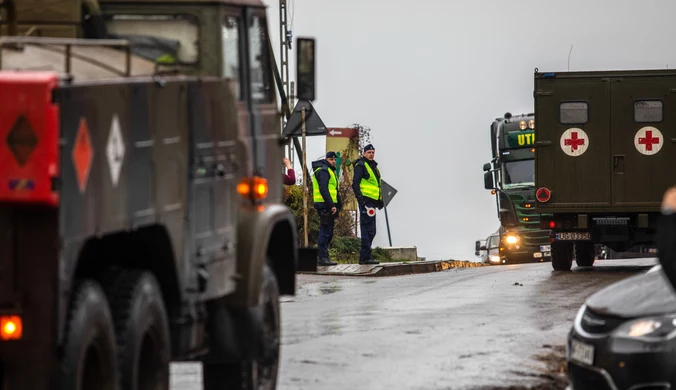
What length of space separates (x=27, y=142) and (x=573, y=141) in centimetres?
1986

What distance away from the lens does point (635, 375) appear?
29.1 ft

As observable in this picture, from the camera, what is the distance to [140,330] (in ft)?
24.2

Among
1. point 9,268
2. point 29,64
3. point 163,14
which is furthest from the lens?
point 163,14

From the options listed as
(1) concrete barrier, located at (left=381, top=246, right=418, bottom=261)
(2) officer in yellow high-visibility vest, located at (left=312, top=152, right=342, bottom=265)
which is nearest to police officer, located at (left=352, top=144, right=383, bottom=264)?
(2) officer in yellow high-visibility vest, located at (left=312, top=152, right=342, bottom=265)

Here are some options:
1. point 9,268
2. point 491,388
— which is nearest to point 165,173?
point 9,268

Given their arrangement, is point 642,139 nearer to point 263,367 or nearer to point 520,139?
point 520,139

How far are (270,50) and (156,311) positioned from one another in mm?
3223

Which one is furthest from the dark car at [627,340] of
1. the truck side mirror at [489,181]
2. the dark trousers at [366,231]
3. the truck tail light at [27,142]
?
the truck side mirror at [489,181]

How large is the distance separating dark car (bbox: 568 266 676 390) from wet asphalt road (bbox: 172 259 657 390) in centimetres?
172

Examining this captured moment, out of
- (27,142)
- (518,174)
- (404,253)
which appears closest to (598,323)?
(27,142)

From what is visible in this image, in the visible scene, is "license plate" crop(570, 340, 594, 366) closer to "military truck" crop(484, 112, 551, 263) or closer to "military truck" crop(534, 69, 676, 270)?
"military truck" crop(534, 69, 676, 270)

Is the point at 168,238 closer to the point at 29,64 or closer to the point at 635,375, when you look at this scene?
the point at 29,64

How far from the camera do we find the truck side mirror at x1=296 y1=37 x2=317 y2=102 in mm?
10242

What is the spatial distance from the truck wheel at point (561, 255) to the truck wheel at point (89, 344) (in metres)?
19.5
